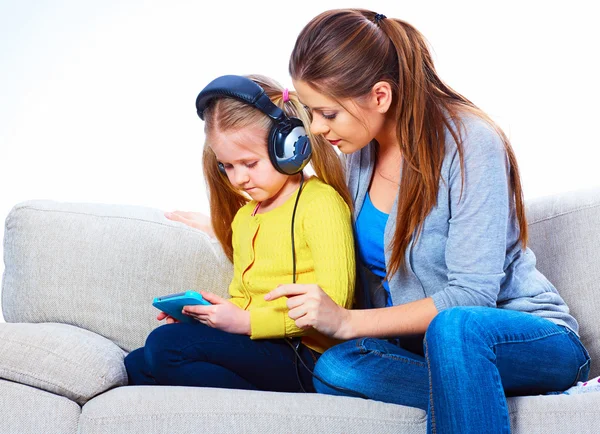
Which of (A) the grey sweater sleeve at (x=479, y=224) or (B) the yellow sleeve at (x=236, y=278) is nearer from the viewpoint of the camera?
(A) the grey sweater sleeve at (x=479, y=224)

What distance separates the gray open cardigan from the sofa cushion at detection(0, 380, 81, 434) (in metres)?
0.77

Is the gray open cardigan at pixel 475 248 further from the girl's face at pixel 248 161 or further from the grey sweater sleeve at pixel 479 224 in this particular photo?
the girl's face at pixel 248 161

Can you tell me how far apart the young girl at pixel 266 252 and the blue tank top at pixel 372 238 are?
5 cm

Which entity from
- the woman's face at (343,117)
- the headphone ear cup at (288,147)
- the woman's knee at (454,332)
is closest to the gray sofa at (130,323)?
the woman's knee at (454,332)

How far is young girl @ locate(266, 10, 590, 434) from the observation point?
5.46ft

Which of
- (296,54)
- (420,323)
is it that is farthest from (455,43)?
(420,323)

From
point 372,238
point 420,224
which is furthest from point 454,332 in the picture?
point 372,238

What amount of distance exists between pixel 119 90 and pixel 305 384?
4.86 feet

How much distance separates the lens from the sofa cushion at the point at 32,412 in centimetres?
170

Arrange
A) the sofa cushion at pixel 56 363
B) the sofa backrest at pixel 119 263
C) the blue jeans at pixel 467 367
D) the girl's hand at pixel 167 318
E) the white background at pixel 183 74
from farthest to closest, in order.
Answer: the white background at pixel 183 74
the sofa backrest at pixel 119 263
the girl's hand at pixel 167 318
the sofa cushion at pixel 56 363
the blue jeans at pixel 467 367

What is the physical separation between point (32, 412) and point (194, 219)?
734 millimetres

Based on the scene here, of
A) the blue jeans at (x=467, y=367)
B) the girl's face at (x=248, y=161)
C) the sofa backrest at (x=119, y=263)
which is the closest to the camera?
the blue jeans at (x=467, y=367)

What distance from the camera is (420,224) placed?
1.76 metres

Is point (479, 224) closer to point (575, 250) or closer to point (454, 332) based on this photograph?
point (454, 332)
